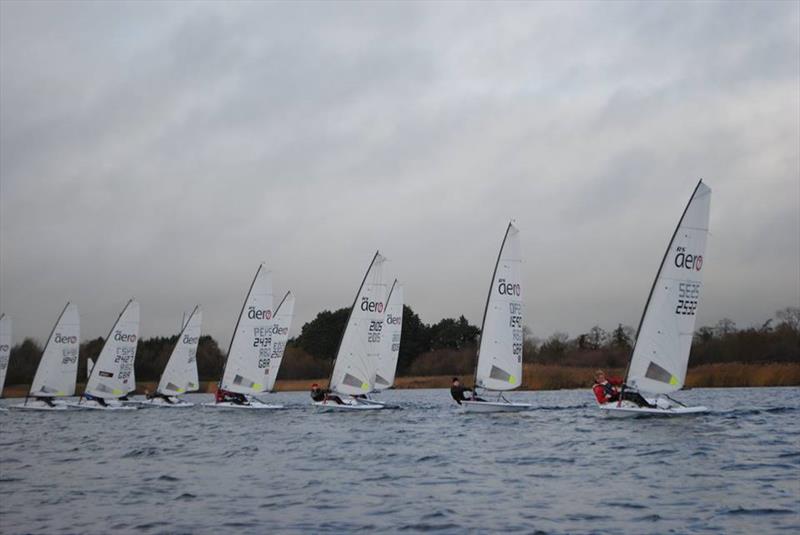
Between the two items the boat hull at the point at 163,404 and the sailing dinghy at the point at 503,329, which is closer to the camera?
the sailing dinghy at the point at 503,329

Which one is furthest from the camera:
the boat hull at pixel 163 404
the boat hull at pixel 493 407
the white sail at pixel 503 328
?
the boat hull at pixel 163 404

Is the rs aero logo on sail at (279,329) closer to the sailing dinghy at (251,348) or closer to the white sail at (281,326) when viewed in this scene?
the white sail at (281,326)

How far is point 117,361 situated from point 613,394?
32431 mm

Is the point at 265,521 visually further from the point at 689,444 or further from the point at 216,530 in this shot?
the point at 689,444

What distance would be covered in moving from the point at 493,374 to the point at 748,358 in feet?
123

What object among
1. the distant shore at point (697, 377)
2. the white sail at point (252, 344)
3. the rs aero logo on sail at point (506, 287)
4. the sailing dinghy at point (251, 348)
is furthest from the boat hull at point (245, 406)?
the distant shore at point (697, 377)

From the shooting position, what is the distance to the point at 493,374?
38.9 m

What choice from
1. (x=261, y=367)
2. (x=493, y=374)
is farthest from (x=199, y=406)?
(x=493, y=374)

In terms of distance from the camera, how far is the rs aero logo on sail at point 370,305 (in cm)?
4431

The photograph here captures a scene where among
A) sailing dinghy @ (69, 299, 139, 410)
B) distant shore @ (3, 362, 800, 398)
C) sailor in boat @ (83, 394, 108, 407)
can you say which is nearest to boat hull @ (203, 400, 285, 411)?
sailing dinghy @ (69, 299, 139, 410)

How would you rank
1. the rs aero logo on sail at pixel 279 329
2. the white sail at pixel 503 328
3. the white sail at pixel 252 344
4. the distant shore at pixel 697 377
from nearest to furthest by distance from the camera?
the white sail at pixel 503 328
the white sail at pixel 252 344
the rs aero logo on sail at pixel 279 329
the distant shore at pixel 697 377

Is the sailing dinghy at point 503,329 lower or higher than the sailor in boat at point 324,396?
higher

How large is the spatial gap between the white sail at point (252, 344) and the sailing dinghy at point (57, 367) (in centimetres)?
1188

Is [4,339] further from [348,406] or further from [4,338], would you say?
[348,406]
